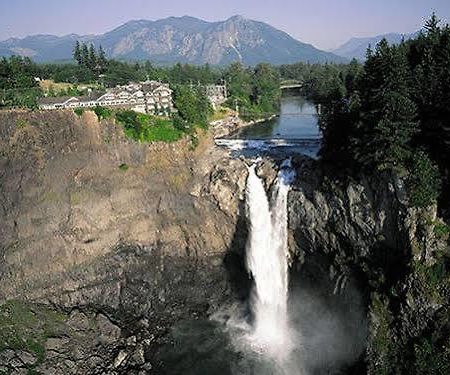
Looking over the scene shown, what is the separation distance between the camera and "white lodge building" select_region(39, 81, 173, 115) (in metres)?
40.7

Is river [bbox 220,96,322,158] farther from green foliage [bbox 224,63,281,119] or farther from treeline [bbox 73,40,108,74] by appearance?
treeline [bbox 73,40,108,74]

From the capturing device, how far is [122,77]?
63.3 m

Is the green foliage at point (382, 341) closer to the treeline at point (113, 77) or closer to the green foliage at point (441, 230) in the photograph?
the green foliage at point (441, 230)

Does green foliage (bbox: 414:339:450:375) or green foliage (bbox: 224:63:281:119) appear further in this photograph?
green foliage (bbox: 224:63:281:119)

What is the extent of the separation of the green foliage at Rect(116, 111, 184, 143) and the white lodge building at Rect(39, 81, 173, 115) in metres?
3.99

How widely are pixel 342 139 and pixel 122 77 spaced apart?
135 feet

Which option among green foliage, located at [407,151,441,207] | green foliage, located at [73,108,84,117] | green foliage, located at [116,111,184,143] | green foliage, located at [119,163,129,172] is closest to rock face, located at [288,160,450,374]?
green foliage, located at [407,151,441,207]

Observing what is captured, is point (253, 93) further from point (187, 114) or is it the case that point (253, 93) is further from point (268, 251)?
point (268, 251)

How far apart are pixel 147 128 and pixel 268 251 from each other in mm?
13479

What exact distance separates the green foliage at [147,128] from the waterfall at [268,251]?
23.1ft

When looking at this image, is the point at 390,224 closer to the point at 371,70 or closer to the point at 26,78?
the point at 371,70

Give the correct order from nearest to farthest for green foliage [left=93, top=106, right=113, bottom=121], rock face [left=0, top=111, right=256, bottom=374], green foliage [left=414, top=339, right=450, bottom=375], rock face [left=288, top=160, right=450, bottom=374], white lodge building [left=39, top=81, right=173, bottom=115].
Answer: green foliage [left=414, top=339, right=450, bottom=375], rock face [left=288, top=160, right=450, bottom=374], rock face [left=0, top=111, right=256, bottom=374], green foliage [left=93, top=106, right=113, bottom=121], white lodge building [left=39, top=81, right=173, bottom=115]

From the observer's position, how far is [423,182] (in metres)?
23.7

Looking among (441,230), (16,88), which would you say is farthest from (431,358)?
(16,88)
